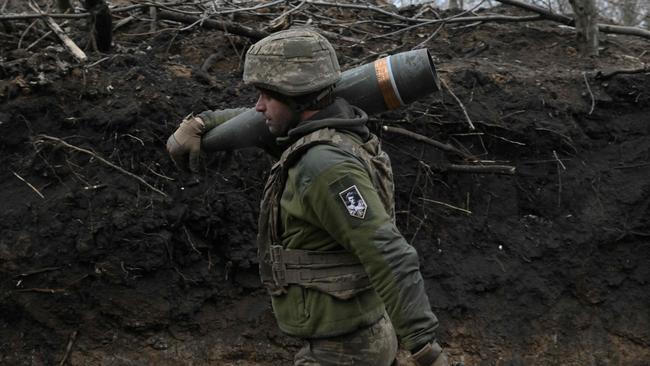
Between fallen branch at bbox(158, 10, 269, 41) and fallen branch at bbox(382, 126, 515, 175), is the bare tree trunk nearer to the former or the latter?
fallen branch at bbox(382, 126, 515, 175)

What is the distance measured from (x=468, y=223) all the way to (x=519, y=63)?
1.61 m

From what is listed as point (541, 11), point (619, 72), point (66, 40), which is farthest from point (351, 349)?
point (541, 11)

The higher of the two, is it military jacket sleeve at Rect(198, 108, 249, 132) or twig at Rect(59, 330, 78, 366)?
military jacket sleeve at Rect(198, 108, 249, 132)

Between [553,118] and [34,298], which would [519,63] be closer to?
[553,118]

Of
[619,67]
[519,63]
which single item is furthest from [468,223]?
[619,67]

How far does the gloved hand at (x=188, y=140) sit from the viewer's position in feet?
10.9

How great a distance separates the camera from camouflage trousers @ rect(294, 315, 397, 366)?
109 inches

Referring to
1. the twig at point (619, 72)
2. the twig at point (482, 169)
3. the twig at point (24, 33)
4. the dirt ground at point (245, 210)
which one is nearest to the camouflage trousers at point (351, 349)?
the dirt ground at point (245, 210)

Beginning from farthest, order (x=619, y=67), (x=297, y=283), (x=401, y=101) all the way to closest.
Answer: (x=619, y=67) < (x=401, y=101) < (x=297, y=283)

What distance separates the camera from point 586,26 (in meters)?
6.29

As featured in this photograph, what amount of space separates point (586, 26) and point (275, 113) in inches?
171

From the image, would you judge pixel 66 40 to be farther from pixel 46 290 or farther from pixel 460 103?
pixel 460 103

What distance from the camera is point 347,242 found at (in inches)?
101

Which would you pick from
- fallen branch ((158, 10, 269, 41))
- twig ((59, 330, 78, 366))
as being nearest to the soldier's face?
twig ((59, 330, 78, 366))
